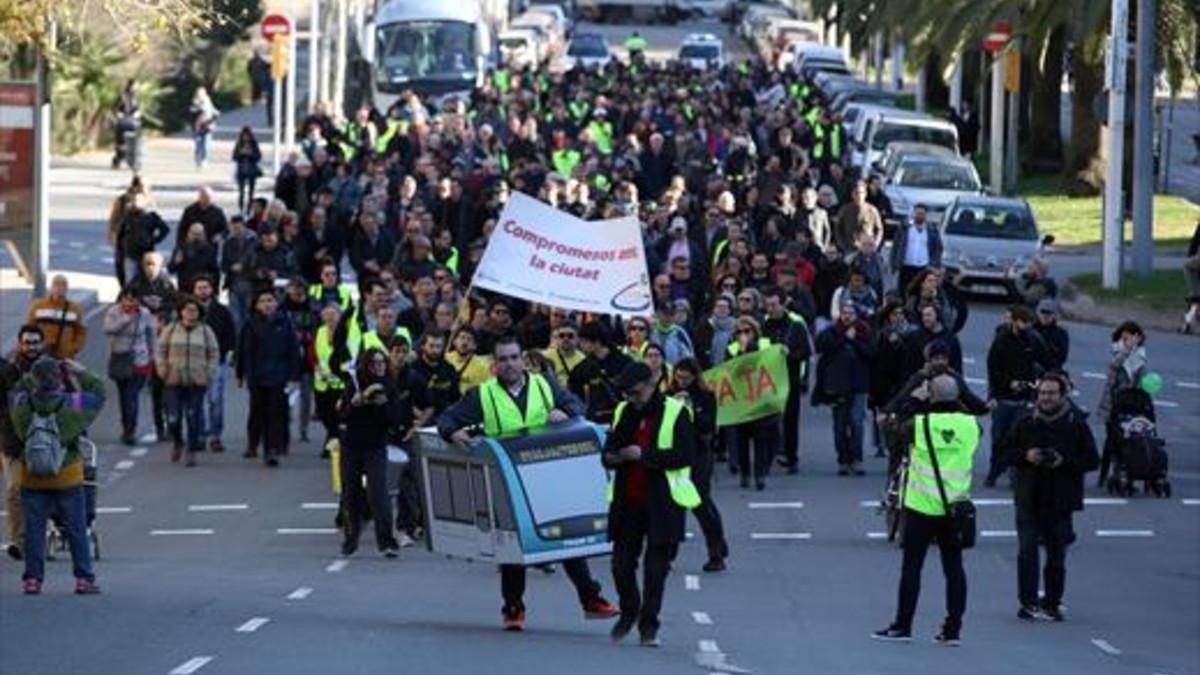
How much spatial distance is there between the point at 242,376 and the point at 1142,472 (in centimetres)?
719

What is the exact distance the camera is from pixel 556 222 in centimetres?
2416

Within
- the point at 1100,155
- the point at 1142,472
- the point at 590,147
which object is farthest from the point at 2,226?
the point at 1100,155

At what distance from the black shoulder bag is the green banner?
7.62m

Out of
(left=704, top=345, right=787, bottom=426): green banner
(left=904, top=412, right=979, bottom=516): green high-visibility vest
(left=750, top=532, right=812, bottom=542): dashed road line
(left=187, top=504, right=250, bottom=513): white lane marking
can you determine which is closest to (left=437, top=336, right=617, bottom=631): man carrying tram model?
(left=904, top=412, right=979, bottom=516): green high-visibility vest

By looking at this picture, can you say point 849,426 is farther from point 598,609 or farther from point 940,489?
point 598,609

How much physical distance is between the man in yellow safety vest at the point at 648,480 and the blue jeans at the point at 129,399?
11283 millimetres

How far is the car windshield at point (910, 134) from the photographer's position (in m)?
56.8

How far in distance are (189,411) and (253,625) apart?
354 inches

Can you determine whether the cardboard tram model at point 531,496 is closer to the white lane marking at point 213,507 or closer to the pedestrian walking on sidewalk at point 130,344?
the white lane marking at point 213,507

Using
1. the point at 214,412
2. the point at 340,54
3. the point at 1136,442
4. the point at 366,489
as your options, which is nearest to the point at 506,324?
the point at 366,489

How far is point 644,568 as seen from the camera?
18.3 m

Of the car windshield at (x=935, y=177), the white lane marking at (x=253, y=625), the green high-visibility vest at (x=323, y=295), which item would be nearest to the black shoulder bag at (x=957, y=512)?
the white lane marking at (x=253, y=625)

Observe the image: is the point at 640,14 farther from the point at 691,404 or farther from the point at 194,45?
the point at 691,404

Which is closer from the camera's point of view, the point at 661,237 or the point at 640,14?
the point at 661,237
